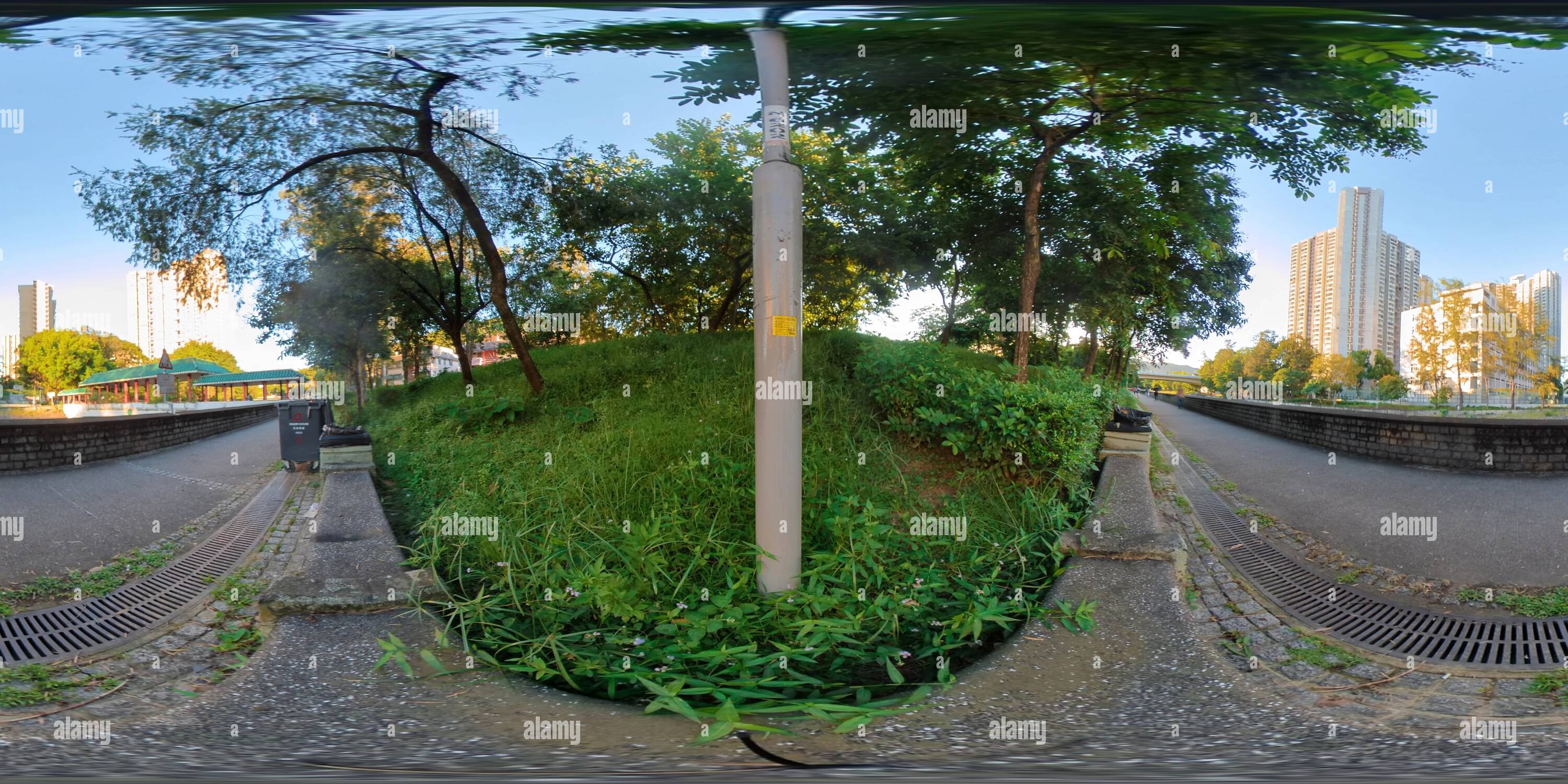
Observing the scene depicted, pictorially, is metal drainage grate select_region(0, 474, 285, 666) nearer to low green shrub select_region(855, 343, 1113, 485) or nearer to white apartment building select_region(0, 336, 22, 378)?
white apartment building select_region(0, 336, 22, 378)

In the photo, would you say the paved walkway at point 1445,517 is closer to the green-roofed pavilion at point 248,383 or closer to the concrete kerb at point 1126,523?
the concrete kerb at point 1126,523

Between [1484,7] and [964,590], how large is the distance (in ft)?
8.09

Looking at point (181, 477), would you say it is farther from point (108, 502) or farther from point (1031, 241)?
point (1031, 241)

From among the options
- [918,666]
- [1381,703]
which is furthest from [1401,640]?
[918,666]

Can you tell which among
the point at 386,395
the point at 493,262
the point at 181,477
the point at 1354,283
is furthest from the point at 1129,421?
the point at 181,477

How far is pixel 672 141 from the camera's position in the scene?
2.42 m

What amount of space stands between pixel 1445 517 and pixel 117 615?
13.9 feet

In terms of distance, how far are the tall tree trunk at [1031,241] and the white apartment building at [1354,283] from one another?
0.93m

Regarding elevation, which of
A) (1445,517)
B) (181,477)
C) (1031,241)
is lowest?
(1445,517)

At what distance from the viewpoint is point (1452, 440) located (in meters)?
1.84

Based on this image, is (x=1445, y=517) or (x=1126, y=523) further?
(x=1126, y=523)

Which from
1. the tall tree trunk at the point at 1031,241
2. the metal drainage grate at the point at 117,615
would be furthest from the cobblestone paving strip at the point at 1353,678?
the metal drainage grate at the point at 117,615

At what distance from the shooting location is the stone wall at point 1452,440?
1832 mm

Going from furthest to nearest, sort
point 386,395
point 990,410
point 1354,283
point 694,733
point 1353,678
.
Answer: point 990,410 < point 386,395 < point 1354,283 < point 1353,678 < point 694,733
